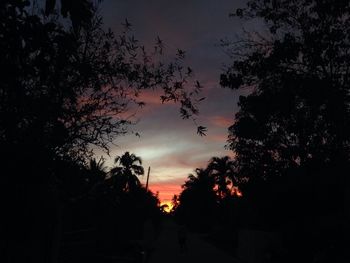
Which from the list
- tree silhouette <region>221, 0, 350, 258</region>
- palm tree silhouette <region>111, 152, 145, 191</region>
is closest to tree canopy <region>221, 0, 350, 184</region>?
tree silhouette <region>221, 0, 350, 258</region>

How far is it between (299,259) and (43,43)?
17.6 metres

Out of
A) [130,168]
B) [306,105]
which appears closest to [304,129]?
[306,105]

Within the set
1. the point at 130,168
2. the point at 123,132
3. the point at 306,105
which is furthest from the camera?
the point at 130,168

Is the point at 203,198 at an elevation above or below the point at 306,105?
above

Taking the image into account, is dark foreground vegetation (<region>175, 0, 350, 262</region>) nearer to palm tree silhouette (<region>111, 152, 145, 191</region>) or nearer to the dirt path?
the dirt path

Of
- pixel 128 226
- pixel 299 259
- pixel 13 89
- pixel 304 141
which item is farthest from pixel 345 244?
pixel 128 226

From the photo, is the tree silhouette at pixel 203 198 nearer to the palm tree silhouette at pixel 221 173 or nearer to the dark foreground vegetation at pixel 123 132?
the palm tree silhouette at pixel 221 173

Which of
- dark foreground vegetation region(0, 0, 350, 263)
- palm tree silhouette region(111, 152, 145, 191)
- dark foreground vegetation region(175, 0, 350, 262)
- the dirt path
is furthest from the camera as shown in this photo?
palm tree silhouette region(111, 152, 145, 191)

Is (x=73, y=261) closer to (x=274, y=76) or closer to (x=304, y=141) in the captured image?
(x=274, y=76)

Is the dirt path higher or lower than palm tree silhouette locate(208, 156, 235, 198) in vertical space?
lower

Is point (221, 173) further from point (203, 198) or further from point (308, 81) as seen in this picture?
point (308, 81)

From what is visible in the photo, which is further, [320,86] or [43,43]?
[320,86]

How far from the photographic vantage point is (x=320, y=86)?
74.8ft

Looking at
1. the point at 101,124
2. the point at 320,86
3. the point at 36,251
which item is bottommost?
the point at 36,251
